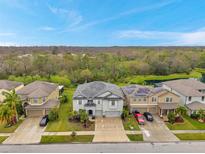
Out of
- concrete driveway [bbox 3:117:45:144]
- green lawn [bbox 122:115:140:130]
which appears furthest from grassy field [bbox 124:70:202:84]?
concrete driveway [bbox 3:117:45:144]

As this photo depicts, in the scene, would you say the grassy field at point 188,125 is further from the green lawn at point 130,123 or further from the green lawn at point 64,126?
the green lawn at point 64,126

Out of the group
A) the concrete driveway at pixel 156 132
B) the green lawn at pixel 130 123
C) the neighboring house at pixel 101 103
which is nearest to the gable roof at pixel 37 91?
the neighboring house at pixel 101 103

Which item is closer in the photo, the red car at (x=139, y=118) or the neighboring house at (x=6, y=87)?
the red car at (x=139, y=118)

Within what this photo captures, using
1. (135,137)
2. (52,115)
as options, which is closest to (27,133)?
(52,115)

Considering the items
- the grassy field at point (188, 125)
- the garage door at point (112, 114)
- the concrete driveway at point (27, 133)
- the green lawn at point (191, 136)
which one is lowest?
the concrete driveway at point (27, 133)

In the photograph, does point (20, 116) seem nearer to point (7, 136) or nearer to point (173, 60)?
point (7, 136)

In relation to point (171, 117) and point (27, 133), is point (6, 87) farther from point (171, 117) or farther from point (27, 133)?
point (171, 117)

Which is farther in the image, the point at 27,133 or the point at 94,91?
the point at 94,91
